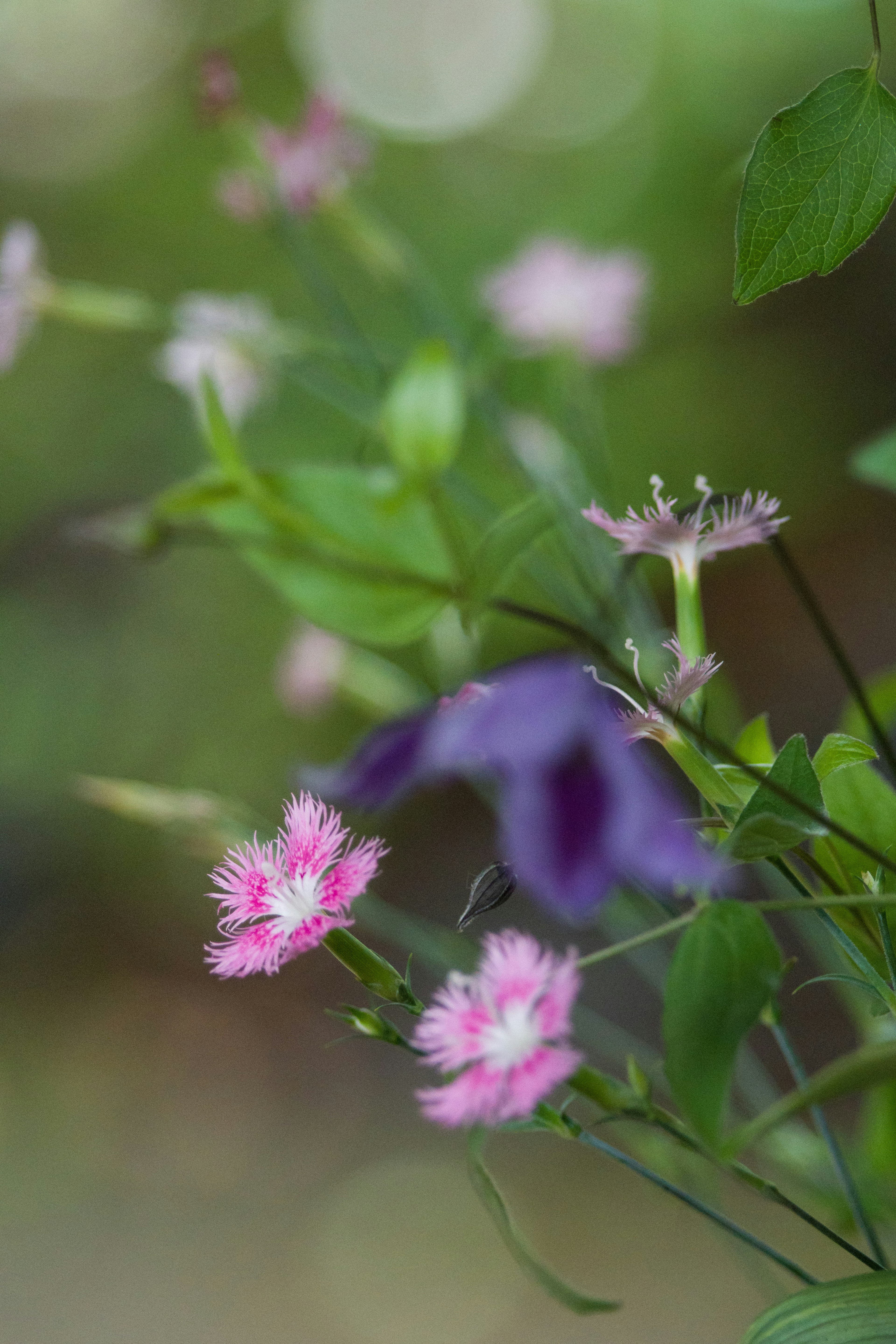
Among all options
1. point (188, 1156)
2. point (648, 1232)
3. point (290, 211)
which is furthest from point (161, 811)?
point (188, 1156)

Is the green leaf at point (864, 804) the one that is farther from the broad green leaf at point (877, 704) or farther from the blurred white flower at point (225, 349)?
the blurred white flower at point (225, 349)

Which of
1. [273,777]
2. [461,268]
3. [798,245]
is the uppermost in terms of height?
[461,268]

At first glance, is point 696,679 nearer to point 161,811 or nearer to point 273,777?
point 161,811

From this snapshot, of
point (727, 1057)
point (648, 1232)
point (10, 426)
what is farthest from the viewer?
point (10, 426)

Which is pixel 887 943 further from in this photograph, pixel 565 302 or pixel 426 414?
pixel 565 302

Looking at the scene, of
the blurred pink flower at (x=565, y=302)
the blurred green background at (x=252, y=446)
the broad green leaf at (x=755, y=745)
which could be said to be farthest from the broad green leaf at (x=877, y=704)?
the blurred green background at (x=252, y=446)

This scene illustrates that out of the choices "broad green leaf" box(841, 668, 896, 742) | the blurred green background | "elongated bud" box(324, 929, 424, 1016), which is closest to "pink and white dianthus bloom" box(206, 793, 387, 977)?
"elongated bud" box(324, 929, 424, 1016)
